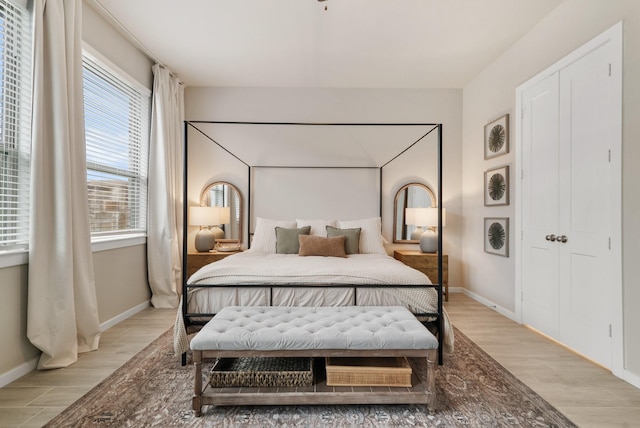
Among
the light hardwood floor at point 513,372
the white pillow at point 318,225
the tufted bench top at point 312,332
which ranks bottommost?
the light hardwood floor at point 513,372

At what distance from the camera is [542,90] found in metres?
3.09

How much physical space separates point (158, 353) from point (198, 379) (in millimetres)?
1030

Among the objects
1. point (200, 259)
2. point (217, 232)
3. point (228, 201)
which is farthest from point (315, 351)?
point (228, 201)

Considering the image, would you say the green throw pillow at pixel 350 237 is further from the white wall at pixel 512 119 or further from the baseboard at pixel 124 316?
the baseboard at pixel 124 316

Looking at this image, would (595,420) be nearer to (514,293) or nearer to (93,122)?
(514,293)

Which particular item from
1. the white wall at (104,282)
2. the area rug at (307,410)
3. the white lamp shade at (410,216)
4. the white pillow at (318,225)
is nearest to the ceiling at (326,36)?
the white wall at (104,282)

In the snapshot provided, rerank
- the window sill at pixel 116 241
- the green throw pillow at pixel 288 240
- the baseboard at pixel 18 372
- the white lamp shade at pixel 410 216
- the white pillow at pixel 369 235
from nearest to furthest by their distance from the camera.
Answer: the baseboard at pixel 18 372
the window sill at pixel 116 241
the green throw pillow at pixel 288 240
the white pillow at pixel 369 235
the white lamp shade at pixel 410 216

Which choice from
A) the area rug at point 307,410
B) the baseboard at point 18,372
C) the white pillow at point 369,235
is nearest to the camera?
the area rug at point 307,410

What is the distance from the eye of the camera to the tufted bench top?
1.83 m

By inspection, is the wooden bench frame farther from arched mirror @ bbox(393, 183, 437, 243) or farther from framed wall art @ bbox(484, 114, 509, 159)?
arched mirror @ bbox(393, 183, 437, 243)

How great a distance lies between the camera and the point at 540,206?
3129mm

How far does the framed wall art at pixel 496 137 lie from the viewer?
364 centimetres

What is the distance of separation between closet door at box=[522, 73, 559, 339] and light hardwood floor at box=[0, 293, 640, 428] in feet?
0.81

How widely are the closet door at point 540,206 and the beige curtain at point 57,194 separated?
3.83 metres
